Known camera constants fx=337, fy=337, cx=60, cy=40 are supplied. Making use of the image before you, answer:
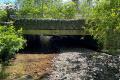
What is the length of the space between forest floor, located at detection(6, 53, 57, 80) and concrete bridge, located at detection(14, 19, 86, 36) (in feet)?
9.47

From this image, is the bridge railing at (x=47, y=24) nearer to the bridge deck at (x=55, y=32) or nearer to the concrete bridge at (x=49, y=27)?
the concrete bridge at (x=49, y=27)

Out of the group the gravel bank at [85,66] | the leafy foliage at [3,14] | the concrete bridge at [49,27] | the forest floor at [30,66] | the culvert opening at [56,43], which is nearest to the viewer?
the gravel bank at [85,66]

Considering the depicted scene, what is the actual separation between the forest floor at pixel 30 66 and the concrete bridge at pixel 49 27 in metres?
2.89

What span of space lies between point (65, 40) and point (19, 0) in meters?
5.78

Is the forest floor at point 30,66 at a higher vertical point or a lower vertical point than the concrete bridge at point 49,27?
lower

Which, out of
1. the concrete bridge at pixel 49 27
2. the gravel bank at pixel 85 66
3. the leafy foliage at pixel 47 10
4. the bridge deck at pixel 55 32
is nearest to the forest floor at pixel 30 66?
the gravel bank at pixel 85 66

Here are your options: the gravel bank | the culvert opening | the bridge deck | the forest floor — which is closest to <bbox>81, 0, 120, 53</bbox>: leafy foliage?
the gravel bank

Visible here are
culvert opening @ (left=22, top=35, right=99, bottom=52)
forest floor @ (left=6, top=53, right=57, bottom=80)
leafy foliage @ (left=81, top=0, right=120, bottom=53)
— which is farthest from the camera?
culvert opening @ (left=22, top=35, right=99, bottom=52)

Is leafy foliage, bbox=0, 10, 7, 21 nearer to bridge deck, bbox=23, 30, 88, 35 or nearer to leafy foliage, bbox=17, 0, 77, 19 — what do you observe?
bridge deck, bbox=23, 30, 88, 35

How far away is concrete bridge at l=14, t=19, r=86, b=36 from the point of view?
76.8ft

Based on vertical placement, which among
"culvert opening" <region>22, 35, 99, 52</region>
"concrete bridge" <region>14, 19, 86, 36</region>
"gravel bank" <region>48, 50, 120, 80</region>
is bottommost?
"culvert opening" <region>22, 35, 99, 52</region>

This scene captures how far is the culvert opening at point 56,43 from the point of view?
2433 cm

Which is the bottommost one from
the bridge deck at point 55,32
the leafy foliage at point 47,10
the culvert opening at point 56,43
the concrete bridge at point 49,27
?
the culvert opening at point 56,43

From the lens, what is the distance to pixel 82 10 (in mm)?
26359
